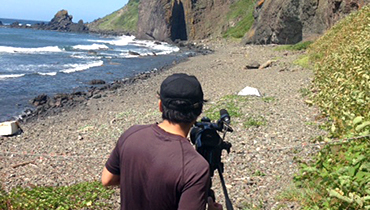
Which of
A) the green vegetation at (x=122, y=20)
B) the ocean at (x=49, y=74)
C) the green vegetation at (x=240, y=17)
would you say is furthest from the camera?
the green vegetation at (x=122, y=20)

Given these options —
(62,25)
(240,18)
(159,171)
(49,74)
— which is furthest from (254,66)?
(62,25)

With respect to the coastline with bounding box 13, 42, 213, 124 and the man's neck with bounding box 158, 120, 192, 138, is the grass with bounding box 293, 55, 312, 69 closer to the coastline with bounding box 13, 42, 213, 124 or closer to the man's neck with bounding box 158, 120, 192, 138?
the coastline with bounding box 13, 42, 213, 124

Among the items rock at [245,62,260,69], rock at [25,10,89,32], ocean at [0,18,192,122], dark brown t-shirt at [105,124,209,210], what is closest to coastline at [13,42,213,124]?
ocean at [0,18,192,122]

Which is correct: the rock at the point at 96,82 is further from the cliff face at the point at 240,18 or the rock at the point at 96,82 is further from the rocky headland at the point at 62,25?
the rocky headland at the point at 62,25

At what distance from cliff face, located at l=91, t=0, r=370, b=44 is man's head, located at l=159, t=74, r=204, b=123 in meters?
18.8

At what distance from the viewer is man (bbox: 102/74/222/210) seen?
2129 mm

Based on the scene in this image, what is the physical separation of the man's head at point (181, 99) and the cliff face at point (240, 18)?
18.8m

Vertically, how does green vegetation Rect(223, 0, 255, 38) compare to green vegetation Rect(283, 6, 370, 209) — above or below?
above

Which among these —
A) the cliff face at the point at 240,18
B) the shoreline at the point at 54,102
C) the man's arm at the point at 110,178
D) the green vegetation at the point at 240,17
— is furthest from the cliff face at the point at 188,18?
the man's arm at the point at 110,178

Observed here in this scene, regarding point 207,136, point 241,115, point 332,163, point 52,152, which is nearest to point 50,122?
point 52,152

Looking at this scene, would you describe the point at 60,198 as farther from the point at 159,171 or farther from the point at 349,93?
the point at 349,93

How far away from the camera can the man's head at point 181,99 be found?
2.27m

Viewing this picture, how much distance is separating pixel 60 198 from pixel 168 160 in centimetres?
399

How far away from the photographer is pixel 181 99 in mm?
2271
